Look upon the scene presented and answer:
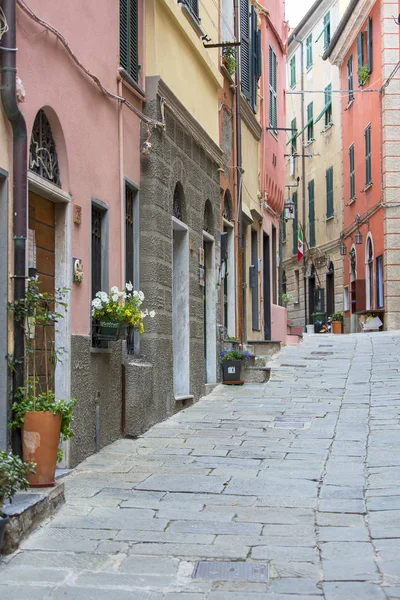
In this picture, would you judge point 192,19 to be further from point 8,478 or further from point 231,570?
point 231,570

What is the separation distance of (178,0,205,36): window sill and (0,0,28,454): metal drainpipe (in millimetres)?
5471

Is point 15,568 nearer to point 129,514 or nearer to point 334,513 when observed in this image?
point 129,514

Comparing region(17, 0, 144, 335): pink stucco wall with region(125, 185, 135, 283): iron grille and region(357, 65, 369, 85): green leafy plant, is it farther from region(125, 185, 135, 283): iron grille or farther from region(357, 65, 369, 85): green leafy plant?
region(357, 65, 369, 85): green leafy plant

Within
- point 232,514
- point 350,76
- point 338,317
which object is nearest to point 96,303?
point 232,514

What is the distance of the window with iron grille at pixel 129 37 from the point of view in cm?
916

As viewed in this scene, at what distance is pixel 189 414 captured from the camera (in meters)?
10.7

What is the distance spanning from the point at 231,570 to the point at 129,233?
5249 millimetres

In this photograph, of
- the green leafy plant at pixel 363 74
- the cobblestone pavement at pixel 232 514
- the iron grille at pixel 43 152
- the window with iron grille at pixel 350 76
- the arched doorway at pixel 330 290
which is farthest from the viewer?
the arched doorway at pixel 330 290

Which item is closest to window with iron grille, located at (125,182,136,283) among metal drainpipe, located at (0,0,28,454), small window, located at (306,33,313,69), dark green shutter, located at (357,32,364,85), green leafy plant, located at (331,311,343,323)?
metal drainpipe, located at (0,0,28,454)

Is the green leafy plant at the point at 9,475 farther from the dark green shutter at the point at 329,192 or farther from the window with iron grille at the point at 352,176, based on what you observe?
the dark green shutter at the point at 329,192

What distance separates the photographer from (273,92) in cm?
2011

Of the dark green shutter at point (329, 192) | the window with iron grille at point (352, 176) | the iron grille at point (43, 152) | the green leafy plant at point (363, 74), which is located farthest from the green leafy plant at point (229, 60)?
the dark green shutter at point (329, 192)

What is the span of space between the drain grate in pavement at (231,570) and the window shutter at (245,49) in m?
12.2

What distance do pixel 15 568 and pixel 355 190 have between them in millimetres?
25996
